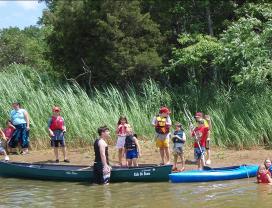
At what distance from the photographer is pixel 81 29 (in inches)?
874

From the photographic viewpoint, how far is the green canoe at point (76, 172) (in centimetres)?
1332

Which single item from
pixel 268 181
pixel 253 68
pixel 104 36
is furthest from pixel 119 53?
pixel 268 181

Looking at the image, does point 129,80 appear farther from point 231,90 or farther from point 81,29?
point 231,90

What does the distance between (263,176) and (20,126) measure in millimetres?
8946

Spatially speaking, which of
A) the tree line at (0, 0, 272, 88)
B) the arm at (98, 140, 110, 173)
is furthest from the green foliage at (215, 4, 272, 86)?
the arm at (98, 140, 110, 173)

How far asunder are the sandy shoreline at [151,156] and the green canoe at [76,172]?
5.12 ft

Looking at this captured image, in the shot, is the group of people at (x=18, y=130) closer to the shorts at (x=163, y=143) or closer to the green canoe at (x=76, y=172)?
the green canoe at (x=76, y=172)

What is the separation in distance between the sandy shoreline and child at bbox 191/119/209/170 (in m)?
0.63

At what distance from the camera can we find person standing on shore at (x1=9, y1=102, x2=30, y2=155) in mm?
18234

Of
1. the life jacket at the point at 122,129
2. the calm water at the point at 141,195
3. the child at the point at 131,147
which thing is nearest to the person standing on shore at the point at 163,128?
the child at the point at 131,147

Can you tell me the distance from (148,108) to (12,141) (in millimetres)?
4908

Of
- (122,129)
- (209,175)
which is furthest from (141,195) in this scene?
(122,129)

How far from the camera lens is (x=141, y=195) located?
11914 millimetres

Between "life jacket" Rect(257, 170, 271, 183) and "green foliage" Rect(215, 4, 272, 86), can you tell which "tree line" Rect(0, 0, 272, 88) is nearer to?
"green foliage" Rect(215, 4, 272, 86)
